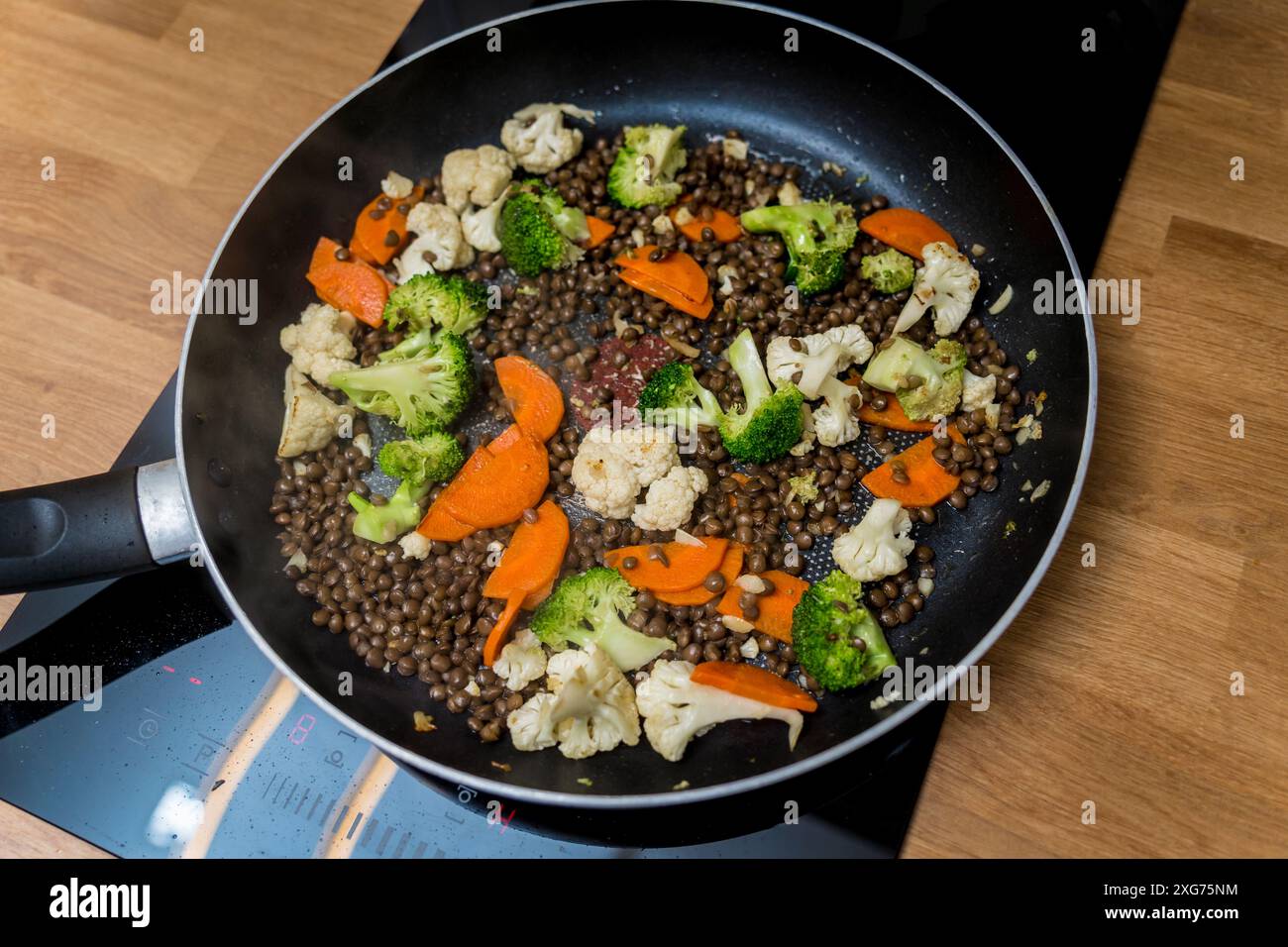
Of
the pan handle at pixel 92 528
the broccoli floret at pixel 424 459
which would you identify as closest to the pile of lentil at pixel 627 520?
the broccoli floret at pixel 424 459

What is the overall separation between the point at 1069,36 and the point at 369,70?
1.74 m

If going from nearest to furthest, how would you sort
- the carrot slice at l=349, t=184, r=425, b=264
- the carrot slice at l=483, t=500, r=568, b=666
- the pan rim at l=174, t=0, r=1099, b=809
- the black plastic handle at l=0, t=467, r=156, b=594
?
the pan rim at l=174, t=0, r=1099, b=809
the black plastic handle at l=0, t=467, r=156, b=594
the carrot slice at l=483, t=500, r=568, b=666
the carrot slice at l=349, t=184, r=425, b=264

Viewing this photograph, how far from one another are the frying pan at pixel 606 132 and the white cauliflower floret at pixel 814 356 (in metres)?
0.33

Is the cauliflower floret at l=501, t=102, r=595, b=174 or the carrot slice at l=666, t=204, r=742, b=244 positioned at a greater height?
the cauliflower floret at l=501, t=102, r=595, b=174

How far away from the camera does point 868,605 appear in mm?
1965

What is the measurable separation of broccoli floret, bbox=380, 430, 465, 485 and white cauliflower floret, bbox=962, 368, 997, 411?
3.46 feet

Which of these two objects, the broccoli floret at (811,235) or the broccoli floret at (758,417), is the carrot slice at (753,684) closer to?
the broccoli floret at (758,417)

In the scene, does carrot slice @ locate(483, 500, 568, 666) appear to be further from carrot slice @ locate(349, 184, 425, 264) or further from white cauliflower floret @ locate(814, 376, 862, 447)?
carrot slice @ locate(349, 184, 425, 264)

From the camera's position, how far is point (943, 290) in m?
2.13

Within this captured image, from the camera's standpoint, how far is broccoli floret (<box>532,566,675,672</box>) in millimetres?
1896

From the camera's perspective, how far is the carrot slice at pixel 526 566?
1931mm

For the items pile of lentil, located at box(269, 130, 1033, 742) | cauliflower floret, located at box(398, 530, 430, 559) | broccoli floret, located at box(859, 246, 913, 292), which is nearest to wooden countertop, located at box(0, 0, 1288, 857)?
pile of lentil, located at box(269, 130, 1033, 742)
